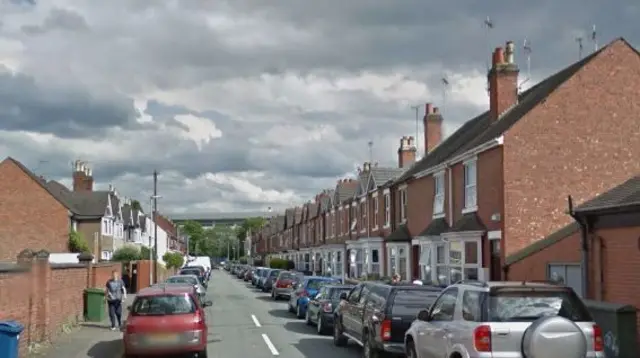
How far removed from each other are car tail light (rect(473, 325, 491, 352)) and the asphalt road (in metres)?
7.63

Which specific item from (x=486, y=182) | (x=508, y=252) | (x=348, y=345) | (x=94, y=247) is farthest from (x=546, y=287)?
(x=94, y=247)

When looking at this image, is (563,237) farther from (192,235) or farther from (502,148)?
(192,235)

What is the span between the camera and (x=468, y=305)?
10.2 metres

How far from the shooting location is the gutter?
2353 centimetres

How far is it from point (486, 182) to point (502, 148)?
5.56 ft

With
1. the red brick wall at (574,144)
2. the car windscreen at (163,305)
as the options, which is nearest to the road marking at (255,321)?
the red brick wall at (574,144)

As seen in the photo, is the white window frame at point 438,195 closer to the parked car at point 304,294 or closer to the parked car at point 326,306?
the parked car at point 304,294

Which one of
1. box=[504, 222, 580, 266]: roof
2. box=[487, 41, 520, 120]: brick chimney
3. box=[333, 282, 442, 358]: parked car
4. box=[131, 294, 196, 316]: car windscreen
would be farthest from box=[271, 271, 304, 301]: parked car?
box=[131, 294, 196, 316]: car windscreen

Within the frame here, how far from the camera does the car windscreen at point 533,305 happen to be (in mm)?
9617

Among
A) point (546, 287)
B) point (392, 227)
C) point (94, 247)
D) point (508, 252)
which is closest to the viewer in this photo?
point (546, 287)

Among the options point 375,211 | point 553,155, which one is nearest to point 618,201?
point 553,155

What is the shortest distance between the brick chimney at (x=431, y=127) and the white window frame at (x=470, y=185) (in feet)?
47.4

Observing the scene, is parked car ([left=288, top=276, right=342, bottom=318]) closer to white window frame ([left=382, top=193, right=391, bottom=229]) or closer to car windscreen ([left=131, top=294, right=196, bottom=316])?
white window frame ([left=382, top=193, right=391, bottom=229])

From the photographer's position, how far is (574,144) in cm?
2386
